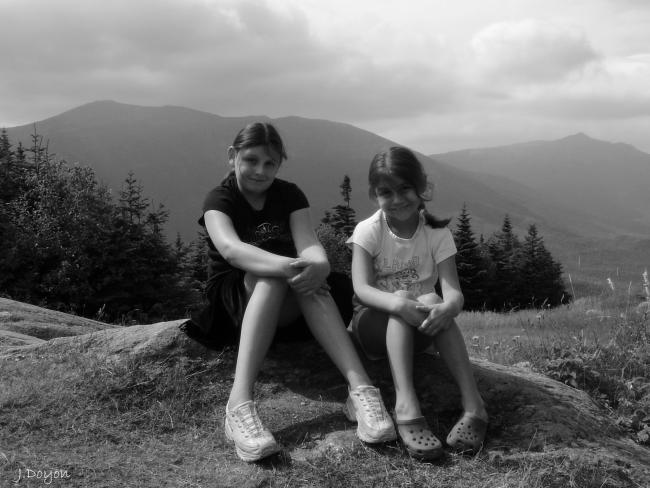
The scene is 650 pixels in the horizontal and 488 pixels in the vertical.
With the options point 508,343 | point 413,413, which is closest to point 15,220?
point 508,343

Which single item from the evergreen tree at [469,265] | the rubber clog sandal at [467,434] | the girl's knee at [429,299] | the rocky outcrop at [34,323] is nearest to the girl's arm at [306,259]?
the girl's knee at [429,299]

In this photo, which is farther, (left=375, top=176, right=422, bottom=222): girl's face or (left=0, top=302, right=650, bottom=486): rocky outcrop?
(left=375, top=176, right=422, bottom=222): girl's face

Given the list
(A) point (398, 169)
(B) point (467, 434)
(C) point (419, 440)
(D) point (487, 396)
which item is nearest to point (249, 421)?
(C) point (419, 440)

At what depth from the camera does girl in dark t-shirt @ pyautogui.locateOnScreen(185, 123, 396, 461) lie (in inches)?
135

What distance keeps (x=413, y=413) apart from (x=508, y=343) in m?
3.22

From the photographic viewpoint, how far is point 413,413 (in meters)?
3.35

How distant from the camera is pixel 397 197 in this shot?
12.4ft

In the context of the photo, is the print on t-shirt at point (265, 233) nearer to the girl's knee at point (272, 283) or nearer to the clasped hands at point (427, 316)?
the girl's knee at point (272, 283)

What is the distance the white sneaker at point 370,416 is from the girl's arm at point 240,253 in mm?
739

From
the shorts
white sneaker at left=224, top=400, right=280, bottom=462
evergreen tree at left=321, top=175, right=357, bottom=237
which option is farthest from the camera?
evergreen tree at left=321, top=175, right=357, bottom=237

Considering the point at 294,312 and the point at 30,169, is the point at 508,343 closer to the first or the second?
the point at 294,312

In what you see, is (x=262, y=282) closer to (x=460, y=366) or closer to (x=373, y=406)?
(x=373, y=406)
